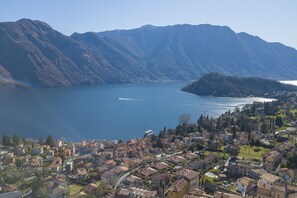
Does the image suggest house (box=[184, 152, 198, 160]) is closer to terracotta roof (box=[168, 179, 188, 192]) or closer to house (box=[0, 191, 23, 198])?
terracotta roof (box=[168, 179, 188, 192])

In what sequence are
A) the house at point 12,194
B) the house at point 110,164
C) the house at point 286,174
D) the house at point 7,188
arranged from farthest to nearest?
the house at point 110,164 < the house at point 286,174 < the house at point 7,188 < the house at point 12,194

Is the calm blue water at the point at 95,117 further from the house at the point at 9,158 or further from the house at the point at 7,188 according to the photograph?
the house at the point at 7,188

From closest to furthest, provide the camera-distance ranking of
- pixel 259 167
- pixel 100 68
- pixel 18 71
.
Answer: pixel 259 167
pixel 18 71
pixel 100 68

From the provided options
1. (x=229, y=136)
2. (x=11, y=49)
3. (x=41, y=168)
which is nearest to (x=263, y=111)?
(x=229, y=136)

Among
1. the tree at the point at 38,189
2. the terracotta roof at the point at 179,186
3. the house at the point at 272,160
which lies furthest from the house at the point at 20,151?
the house at the point at 272,160

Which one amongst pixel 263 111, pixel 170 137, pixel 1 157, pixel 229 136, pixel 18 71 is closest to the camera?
pixel 1 157

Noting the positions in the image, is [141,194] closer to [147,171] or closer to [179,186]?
[179,186]

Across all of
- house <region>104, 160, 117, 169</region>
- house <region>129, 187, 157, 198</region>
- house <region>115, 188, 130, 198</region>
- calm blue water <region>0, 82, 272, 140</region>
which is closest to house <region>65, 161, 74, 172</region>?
house <region>104, 160, 117, 169</region>

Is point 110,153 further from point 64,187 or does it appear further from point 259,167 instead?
point 259,167
